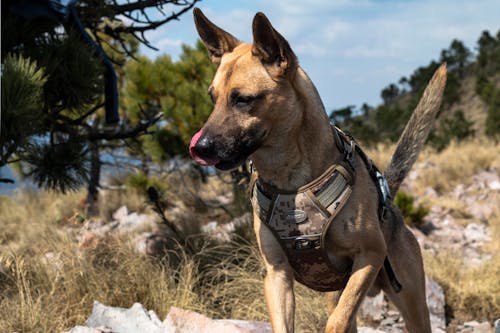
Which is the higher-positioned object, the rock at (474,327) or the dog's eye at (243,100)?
the dog's eye at (243,100)

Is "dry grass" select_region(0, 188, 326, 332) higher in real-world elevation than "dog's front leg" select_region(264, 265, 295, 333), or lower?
lower

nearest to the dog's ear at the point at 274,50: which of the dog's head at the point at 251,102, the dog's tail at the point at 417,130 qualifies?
the dog's head at the point at 251,102

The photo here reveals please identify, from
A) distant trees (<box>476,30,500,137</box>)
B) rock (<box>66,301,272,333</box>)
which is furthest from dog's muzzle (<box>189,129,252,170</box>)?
distant trees (<box>476,30,500,137</box>)

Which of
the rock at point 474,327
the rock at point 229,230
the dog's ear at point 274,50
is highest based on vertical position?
the dog's ear at point 274,50

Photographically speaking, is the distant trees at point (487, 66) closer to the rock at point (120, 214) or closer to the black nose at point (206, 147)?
the rock at point (120, 214)

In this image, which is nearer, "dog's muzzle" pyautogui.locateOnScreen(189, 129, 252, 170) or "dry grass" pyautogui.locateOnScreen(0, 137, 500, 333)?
"dog's muzzle" pyautogui.locateOnScreen(189, 129, 252, 170)

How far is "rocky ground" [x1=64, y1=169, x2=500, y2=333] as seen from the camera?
14.4ft

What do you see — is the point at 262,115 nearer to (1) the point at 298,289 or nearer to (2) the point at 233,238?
(1) the point at 298,289

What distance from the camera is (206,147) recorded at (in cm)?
282

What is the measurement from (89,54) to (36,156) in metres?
1.05

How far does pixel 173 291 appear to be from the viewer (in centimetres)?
559

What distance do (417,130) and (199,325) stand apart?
1888 mm

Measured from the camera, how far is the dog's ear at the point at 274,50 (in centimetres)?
297

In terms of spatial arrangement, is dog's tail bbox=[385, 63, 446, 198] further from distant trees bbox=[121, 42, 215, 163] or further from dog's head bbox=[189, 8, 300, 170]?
distant trees bbox=[121, 42, 215, 163]
